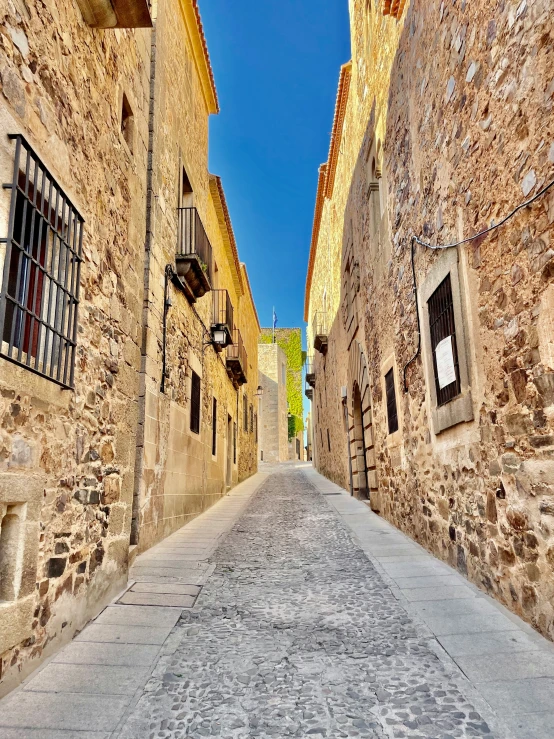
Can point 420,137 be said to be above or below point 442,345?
A: above

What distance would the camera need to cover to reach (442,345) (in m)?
4.21

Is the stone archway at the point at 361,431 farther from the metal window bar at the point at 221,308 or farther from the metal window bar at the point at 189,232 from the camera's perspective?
the metal window bar at the point at 189,232

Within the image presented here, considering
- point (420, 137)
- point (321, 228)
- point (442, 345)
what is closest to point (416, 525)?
point (442, 345)

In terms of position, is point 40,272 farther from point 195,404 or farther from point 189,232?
point 195,404

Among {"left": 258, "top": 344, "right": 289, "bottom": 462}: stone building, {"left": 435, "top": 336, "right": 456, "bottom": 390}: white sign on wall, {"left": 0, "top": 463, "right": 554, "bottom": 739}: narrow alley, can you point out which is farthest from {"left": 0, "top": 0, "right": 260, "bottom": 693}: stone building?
{"left": 258, "top": 344, "right": 289, "bottom": 462}: stone building

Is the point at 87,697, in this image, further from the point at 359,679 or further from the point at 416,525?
the point at 416,525

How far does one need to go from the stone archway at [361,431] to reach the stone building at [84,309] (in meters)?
2.98

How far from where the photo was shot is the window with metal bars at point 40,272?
2.42 meters

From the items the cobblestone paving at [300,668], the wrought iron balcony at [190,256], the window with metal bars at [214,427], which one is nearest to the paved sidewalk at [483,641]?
the cobblestone paving at [300,668]

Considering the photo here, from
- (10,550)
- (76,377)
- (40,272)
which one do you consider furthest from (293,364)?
(10,550)

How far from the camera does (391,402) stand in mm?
6633

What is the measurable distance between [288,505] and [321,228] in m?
10.9

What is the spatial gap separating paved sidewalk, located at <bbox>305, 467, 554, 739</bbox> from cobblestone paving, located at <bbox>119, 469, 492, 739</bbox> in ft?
0.36

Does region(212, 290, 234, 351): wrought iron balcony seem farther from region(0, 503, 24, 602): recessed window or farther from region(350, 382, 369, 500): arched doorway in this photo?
region(0, 503, 24, 602): recessed window
